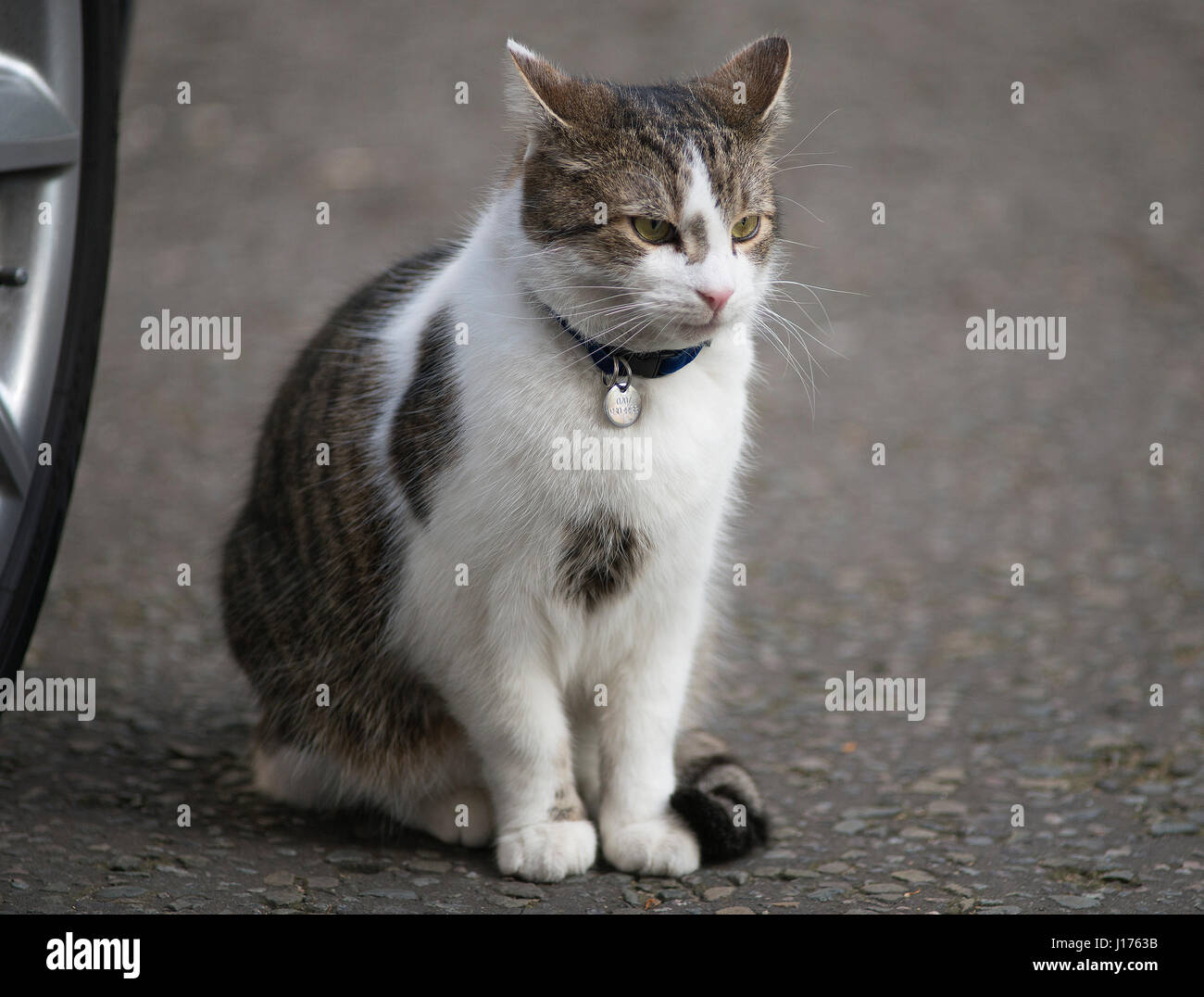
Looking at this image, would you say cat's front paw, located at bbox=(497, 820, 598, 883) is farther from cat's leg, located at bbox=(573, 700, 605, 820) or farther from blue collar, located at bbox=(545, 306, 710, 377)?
blue collar, located at bbox=(545, 306, 710, 377)

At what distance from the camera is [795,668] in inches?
146

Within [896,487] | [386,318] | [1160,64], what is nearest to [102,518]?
[386,318]

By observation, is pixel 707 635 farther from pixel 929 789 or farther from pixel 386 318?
pixel 386 318

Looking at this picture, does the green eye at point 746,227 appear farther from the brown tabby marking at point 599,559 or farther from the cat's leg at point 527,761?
the cat's leg at point 527,761

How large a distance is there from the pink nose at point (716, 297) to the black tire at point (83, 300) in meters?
1.25

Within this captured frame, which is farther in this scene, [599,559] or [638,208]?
→ [599,559]

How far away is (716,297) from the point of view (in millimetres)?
2348

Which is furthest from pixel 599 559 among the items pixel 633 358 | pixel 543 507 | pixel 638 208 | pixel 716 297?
pixel 638 208

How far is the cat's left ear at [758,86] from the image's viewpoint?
8.68 ft

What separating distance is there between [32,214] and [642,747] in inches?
62.1

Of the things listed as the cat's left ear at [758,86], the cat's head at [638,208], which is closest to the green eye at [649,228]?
the cat's head at [638,208]

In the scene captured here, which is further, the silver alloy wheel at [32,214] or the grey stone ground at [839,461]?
the grey stone ground at [839,461]

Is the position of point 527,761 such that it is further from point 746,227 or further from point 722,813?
point 746,227

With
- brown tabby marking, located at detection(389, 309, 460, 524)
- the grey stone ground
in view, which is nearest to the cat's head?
brown tabby marking, located at detection(389, 309, 460, 524)
